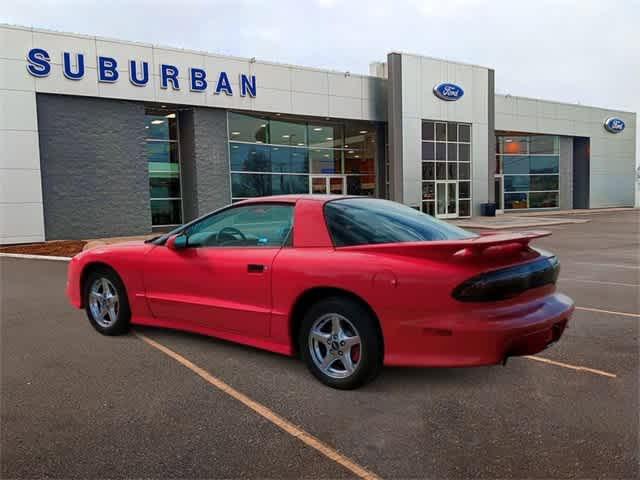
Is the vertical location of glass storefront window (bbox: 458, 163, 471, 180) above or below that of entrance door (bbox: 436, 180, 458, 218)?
above

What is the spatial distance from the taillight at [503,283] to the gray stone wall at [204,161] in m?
18.4

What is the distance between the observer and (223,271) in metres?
4.39

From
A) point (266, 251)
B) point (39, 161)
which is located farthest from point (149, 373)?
point (39, 161)

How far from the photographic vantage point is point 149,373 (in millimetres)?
4219

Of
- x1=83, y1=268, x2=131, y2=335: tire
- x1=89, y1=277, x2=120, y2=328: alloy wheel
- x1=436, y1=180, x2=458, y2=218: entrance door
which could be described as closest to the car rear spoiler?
x1=83, y1=268, x2=131, y2=335: tire

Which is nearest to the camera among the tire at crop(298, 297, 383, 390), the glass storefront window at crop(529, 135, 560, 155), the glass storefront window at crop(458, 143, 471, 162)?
the tire at crop(298, 297, 383, 390)

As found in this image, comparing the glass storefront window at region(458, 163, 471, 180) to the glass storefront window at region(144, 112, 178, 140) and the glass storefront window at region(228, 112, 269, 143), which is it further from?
the glass storefront window at region(144, 112, 178, 140)

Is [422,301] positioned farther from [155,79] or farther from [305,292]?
[155,79]

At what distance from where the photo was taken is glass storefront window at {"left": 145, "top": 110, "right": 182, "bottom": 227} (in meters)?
21.4

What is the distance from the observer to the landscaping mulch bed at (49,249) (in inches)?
557

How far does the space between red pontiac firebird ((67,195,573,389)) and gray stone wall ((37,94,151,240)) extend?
14879 mm

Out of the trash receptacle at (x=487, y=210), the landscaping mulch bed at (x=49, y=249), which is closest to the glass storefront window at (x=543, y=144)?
the trash receptacle at (x=487, y=210)

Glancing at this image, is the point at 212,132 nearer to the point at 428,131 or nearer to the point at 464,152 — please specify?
the point at 428,131

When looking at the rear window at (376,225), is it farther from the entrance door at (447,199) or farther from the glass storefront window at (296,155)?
the entrance door at (447,199)
